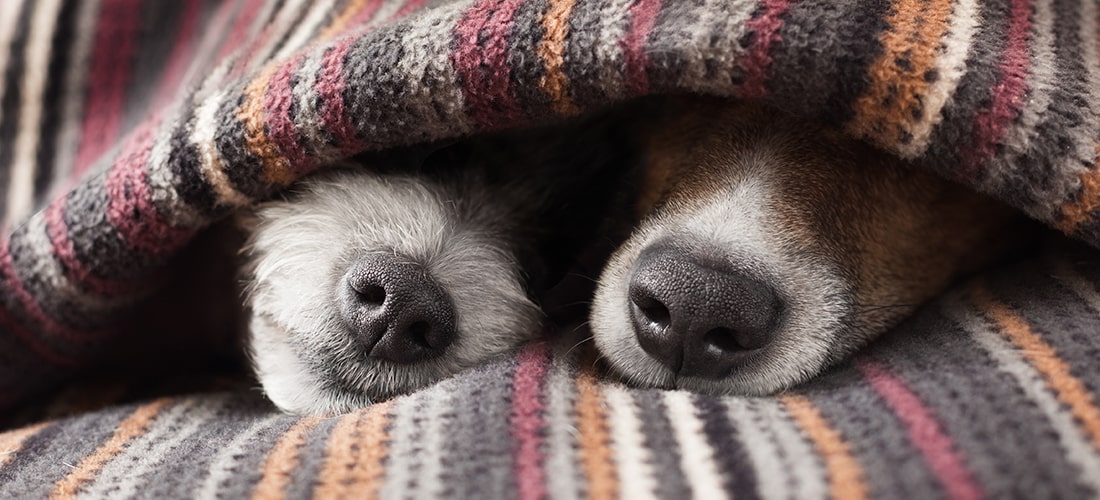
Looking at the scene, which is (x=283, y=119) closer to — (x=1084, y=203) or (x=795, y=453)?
(x=795, y=453)

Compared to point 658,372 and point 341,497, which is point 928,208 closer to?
point 658,372

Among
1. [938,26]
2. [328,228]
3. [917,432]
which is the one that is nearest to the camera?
[917,432]

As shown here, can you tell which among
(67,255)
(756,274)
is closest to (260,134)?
(67,255)

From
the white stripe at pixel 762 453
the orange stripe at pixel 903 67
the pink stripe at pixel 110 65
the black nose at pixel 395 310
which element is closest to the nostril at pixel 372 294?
the black nose at pixel 395 310

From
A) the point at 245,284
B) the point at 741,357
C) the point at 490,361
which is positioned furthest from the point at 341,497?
the point at 245,284

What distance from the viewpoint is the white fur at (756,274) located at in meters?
0.78

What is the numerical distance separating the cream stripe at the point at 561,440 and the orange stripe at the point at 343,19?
1.48ft

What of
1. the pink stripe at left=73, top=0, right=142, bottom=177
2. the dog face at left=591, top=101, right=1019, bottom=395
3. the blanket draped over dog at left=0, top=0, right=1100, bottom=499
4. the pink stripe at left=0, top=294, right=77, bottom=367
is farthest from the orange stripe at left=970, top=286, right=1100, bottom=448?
the pink stripe at left=73, top=0, right=142, bottom=177

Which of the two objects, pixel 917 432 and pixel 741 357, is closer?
pixel 917 432

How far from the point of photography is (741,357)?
772 millimetres

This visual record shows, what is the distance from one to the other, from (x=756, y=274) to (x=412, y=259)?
0.32 m

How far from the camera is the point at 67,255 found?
88 cm

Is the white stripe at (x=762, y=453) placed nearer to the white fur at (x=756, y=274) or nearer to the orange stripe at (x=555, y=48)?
the white fur at (x=756, y=274)

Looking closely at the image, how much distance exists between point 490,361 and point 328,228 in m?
0.23
